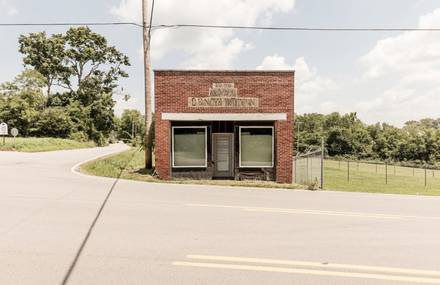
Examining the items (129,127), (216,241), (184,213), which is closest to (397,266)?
(216,241)

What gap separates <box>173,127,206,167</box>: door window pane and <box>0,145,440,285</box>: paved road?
17.0 ft

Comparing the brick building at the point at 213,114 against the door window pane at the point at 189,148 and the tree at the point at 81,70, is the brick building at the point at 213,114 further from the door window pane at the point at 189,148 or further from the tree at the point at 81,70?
the tree at the point at 81,70

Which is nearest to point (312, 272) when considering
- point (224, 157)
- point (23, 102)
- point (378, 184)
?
point (224, 157)

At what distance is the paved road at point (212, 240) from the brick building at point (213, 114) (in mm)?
5093

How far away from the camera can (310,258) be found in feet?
17.5

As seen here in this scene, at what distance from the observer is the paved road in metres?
4.64

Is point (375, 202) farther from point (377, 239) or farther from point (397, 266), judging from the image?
point (397, 266)

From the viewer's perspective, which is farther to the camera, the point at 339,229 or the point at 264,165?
the point at 264,165

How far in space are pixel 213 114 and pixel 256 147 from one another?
8.05 feet

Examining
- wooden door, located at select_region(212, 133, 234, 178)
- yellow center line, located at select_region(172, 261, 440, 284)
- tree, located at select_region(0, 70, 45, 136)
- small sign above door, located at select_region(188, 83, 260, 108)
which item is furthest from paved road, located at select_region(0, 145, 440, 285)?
tree, located at select_region(0, 70, 45, 136)

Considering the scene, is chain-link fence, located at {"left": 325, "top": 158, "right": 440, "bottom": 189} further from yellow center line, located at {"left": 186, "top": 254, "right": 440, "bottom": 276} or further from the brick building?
yellow center line, located at {"left": 186, "top": 254, "right": 440, "bottom": 276}

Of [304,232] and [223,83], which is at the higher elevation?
[223,83]

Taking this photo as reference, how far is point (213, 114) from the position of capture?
15539 millimetres

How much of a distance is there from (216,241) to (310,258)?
5.18ft
